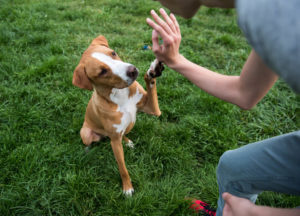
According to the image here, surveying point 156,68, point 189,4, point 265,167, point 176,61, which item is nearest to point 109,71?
point 156,68

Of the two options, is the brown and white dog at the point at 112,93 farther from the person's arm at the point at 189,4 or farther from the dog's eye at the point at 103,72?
the person's arm at the point at 189,4

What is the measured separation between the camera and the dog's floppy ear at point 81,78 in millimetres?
2166

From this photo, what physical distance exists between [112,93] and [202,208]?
1.46 metres

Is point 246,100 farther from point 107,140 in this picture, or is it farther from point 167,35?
point 107,140

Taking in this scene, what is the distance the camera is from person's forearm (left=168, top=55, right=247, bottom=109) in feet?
4.81

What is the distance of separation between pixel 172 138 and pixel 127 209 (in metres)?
1.08

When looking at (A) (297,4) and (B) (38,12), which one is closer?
(A) (297,4)

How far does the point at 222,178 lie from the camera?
171cm

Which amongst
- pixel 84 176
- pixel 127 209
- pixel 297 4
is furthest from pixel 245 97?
pixel 84 176

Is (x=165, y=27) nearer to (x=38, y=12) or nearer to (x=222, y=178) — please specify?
(x=222, y=178)

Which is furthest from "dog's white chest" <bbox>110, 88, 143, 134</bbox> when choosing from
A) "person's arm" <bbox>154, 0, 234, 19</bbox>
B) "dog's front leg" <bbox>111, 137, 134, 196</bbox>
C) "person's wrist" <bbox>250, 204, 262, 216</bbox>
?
"person's wrist" <bbox>250, 204, 262, 216</bbox>

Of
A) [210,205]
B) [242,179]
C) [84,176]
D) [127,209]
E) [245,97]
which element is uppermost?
[245,97]

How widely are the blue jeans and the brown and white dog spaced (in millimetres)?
1009

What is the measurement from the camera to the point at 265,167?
1.47 metres
